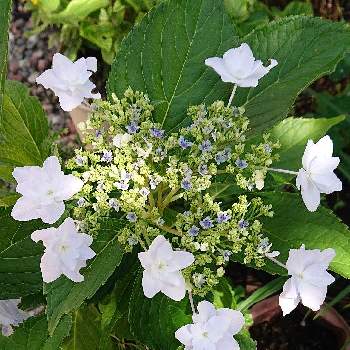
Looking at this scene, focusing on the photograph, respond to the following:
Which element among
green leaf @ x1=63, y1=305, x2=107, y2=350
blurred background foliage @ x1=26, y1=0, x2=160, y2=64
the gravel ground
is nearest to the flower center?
green leaf @ x1=63, y1=305, x2=107, y2=350

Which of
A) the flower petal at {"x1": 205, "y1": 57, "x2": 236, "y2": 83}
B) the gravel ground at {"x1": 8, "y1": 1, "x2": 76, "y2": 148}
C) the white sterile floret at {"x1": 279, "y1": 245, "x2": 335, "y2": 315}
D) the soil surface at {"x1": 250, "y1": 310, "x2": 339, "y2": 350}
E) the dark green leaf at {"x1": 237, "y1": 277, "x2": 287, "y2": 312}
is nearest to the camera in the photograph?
the white sterile floret at {"x1": 279, "y1": 245, "x2": 335, "y2": 315}

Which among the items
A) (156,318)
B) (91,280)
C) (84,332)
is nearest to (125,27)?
(84,332)

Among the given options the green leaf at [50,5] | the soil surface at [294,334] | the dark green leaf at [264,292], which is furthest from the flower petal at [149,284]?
the green leaf at [50,5]

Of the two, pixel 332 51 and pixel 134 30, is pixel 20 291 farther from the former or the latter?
pixel 332 51

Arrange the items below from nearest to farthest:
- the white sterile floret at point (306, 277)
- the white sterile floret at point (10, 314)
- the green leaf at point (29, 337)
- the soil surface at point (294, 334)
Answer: the white sterile floret at point (306, 277) → the green leaf at point (29, 337) → the white sterile floret at point (10, 314) → the soil surface at point (294, 334)

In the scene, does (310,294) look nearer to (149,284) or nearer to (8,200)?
(149,284)

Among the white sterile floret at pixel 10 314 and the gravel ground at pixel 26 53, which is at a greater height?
the white sterile floret at pixel 10 314

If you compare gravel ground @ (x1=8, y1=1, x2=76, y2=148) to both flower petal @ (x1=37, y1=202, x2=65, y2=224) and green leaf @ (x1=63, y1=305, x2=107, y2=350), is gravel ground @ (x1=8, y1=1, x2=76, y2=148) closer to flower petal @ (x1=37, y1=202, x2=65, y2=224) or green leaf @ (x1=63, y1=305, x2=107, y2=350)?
green leaf @ (x1=63, y1=305, x2=107, y2=350)

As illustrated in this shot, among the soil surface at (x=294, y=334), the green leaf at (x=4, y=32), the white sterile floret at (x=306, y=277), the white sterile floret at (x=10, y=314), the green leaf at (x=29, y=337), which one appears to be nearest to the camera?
the green leaf at (x=4, y=32)

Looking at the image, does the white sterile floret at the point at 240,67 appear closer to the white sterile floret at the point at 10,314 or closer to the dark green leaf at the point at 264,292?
the white sterile floret at the point at 10,314
